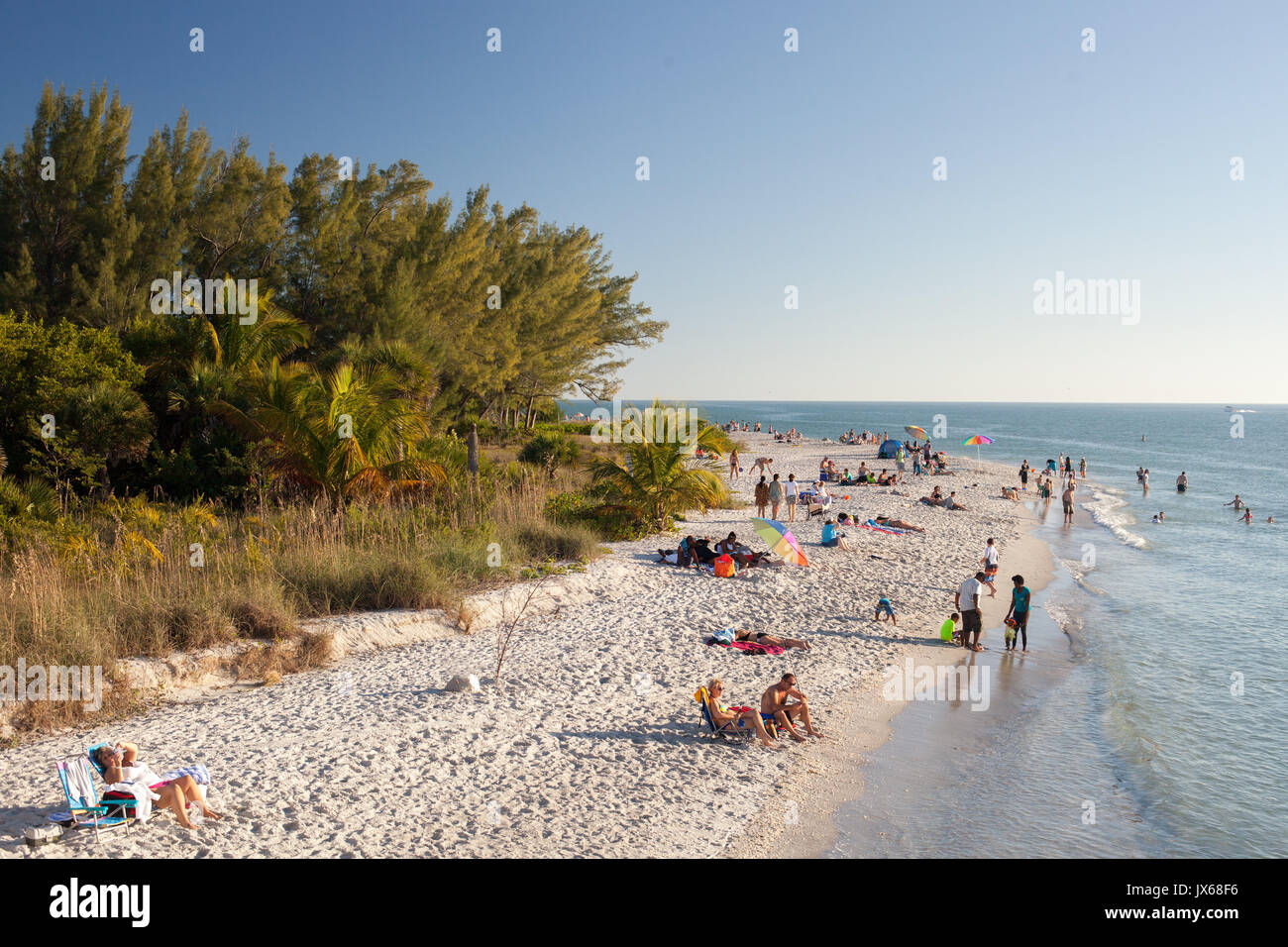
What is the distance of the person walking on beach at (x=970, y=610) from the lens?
1170cm

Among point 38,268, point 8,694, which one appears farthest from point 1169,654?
point 38,268

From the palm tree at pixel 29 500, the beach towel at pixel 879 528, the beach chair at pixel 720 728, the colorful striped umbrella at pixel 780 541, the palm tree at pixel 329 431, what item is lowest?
the beach chair at pixel 720 728

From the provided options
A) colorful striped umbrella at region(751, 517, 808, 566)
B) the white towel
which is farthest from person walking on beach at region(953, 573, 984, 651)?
the white towel

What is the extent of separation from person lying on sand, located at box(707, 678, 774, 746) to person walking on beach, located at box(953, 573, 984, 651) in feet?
18.3

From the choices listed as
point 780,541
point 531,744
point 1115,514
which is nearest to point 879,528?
point 780,541

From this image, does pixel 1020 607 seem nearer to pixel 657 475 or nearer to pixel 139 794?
pixel 657 475

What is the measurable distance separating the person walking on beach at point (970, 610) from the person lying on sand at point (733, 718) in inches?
219

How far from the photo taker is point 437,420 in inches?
958

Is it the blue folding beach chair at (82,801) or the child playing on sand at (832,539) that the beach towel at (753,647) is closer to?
the blue folding beach chair at (82,801)

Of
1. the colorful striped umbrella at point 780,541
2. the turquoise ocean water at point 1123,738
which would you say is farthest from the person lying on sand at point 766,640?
the colorful striped umbrella at point 780,541

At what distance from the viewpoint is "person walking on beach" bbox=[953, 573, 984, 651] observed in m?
11.7

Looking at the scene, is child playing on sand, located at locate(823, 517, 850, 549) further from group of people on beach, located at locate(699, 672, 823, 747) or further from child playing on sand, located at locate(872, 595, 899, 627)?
group of people on beach, located at locate(699, 672, 823, 747)

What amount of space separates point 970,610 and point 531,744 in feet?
25.5

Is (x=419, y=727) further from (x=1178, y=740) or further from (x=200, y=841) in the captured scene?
(x=1178, y=740)
